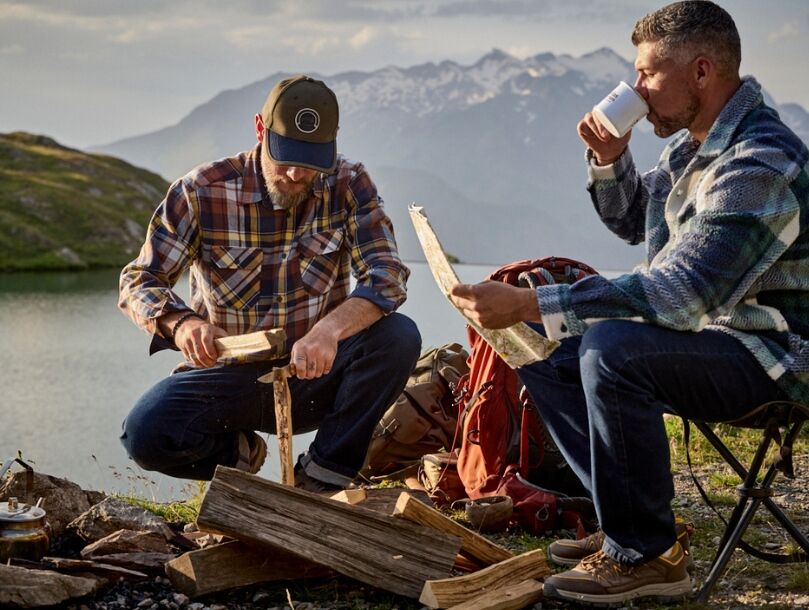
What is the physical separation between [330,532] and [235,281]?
184 centimetres

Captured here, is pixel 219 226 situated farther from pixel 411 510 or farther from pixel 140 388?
pixel 140 388

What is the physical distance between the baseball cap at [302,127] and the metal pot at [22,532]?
2.02 m

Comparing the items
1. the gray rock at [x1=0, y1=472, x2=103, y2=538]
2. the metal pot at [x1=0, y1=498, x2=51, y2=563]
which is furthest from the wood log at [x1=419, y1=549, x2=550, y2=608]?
the gray rock at [x1=0, y1=472, x2=103, y2=538]

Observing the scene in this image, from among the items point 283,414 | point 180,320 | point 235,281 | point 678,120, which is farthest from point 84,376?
point 678,120

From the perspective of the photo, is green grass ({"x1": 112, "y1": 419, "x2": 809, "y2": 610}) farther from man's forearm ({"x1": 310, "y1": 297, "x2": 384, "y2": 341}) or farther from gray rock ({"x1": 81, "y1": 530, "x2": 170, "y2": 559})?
man's forearm ({"x1": 310, "y1": 297, "x2": 384, "y2": 341})

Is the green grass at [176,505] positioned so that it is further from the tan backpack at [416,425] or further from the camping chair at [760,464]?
the camping chair at [760,464]

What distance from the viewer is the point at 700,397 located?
3533 millimetres

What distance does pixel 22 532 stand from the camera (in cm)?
391

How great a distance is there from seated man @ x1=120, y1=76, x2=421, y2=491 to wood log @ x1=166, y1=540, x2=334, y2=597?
3.85ft

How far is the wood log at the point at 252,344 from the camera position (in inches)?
175

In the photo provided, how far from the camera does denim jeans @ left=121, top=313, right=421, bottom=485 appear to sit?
5117 mm

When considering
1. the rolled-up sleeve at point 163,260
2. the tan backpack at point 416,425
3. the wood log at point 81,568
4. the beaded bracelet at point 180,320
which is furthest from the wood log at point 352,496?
the tan backpack at point 416,425

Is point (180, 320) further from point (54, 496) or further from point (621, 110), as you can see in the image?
point (621, 110)

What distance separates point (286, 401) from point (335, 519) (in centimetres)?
70
